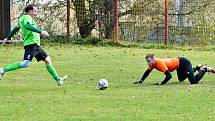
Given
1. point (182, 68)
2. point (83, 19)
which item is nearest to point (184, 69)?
point (182, 68)

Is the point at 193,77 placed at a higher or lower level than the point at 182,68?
lower

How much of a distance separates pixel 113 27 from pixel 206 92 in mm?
13531

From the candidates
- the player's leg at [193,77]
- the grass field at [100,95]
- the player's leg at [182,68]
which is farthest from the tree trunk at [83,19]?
the player's leg at [193,77]

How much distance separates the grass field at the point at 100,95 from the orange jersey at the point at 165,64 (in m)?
0.36

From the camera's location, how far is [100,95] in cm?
1186

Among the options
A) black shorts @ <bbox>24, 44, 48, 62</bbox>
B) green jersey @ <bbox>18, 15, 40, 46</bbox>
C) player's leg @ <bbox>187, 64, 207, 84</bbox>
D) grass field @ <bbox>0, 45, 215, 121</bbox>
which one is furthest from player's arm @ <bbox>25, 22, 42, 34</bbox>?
player's leg @ <bbox>187, 64, 207, 84</bbox>

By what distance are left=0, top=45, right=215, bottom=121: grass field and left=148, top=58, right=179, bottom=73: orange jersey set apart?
361 millimetres

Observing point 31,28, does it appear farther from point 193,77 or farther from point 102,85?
point 193,77

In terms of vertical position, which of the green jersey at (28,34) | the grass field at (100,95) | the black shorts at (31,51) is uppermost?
the green jersey at (28,34)

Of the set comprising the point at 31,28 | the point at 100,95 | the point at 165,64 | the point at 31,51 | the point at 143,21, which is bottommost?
the point at 100,95

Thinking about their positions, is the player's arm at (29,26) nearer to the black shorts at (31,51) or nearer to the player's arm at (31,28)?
the player's arm at (31,28)

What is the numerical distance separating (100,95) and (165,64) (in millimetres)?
2362

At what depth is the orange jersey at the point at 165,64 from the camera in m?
13.6

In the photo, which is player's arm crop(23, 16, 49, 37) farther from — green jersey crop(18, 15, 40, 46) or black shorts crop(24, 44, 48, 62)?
black shorts crop(24, 44, 48, 62)
